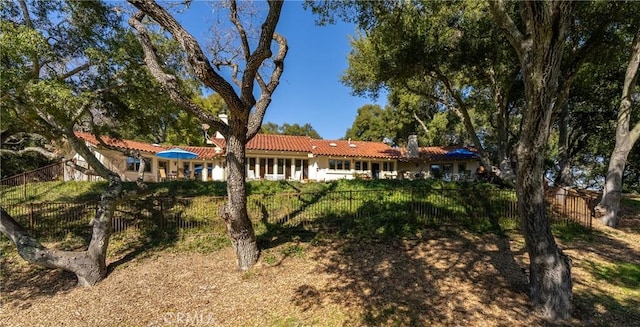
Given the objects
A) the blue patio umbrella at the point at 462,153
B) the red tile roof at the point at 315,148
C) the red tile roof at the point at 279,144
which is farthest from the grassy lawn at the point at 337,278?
the blue patio umbrella at the point at 462,153

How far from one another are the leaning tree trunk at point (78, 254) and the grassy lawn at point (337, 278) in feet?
1.07

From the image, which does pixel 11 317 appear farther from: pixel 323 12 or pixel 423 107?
pixel 423 107

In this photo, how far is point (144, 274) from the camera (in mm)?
6344

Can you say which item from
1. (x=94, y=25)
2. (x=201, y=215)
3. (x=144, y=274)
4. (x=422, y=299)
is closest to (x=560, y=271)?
(x=422, y=299)

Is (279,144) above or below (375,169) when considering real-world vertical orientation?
above

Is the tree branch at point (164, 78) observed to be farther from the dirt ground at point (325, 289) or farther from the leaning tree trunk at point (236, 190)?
the dirt ground at point (325, 289)

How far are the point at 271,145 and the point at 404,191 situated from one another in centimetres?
1245

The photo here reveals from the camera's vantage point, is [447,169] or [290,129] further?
[290,129]

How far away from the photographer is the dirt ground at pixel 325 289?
453 cm

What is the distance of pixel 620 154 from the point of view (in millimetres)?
9383

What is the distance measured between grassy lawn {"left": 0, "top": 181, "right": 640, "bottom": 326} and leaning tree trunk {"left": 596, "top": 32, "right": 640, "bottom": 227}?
2.58 feet

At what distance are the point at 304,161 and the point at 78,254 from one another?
1625 centimetres

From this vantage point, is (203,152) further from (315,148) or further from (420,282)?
(420,282)

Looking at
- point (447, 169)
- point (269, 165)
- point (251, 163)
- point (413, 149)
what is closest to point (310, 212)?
point (251, 163)
